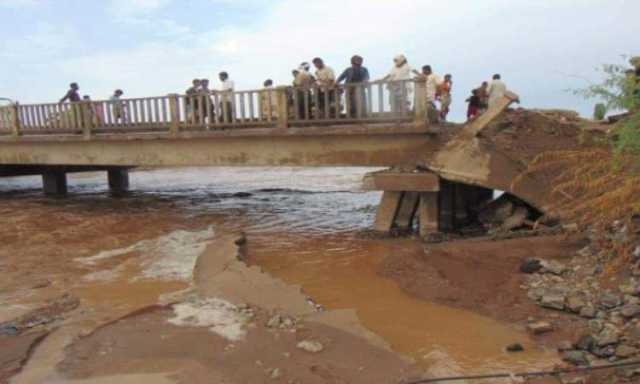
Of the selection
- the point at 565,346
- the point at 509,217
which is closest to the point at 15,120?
the point at 509,217

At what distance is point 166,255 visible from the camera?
10328mm

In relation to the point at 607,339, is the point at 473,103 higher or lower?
higher

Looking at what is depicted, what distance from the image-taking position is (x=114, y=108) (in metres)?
14.2

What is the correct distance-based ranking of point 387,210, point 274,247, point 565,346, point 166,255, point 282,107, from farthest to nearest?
point 282,107 < point 387,210 < point 274,247 < point 166,255 < point 565,346

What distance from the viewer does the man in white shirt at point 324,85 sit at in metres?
11.3

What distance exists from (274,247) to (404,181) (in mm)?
2808

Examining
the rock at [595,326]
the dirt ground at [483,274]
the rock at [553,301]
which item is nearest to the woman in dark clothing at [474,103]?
the dirt ground at [483,274]

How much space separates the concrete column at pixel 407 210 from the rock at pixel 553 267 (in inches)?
147

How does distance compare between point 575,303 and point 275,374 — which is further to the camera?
point 575,303

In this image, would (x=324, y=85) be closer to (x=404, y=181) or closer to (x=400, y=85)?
(x=400, y=85)

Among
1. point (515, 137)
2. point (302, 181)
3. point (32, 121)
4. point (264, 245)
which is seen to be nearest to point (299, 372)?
point (264, 245)

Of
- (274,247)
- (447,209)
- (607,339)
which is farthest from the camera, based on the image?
Result: (447,209)

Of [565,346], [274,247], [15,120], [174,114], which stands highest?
[15,120]

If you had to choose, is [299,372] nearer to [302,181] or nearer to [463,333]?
[463,333]
